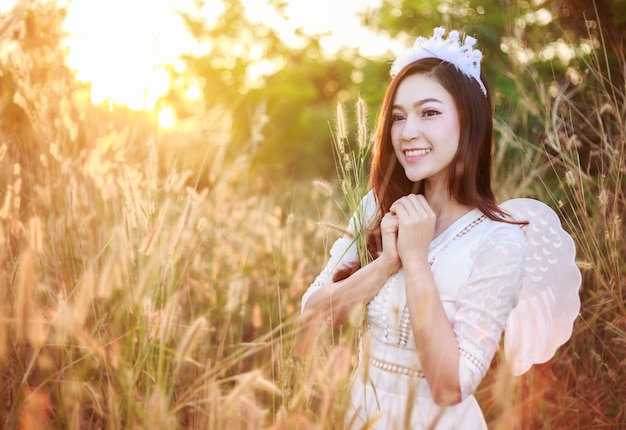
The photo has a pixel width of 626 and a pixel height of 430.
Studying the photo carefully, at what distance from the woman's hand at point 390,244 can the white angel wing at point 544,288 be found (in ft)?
1.77

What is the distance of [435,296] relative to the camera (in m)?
1.72

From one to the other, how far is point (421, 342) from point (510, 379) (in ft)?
1.17

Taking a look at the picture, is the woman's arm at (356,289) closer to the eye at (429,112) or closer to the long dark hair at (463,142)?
the long dark hair at (463,142)

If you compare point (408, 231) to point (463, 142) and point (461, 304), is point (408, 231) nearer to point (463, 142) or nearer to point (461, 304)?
point (461, 304)

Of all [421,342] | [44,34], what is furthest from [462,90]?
[44,34]

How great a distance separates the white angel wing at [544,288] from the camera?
7.27ft

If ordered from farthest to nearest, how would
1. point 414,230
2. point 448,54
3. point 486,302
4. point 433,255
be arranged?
1. point 448,54
2. point 433,255
3. point 414,230
4. point 486,302

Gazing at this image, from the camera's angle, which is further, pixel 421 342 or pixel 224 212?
pixel 224 212

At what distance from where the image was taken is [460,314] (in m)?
1.78

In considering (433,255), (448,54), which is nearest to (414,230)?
(433,255)

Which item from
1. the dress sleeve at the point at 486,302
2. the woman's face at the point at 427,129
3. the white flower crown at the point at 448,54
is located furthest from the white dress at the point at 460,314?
the white flower crown at the point at 448,54

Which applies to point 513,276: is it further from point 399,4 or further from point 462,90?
point 399,4

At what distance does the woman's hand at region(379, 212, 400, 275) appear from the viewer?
193cm

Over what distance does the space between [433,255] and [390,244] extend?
17 centimetres
